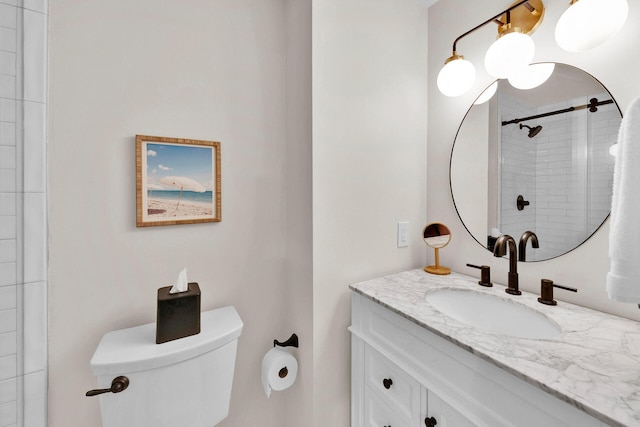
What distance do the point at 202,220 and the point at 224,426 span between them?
0.95m

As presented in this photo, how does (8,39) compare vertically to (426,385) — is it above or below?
above

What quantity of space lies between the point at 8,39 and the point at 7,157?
37 cm

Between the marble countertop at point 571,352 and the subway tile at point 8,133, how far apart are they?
1319mm

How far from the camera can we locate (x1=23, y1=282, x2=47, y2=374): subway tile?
0.88 meters

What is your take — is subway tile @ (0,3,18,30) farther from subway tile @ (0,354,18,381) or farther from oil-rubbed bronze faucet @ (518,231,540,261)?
oil-rubbed bronze faucet @ (518,231,540,261)

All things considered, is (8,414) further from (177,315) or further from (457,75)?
(457,75)

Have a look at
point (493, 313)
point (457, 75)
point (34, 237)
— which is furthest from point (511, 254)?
point (34, 237)

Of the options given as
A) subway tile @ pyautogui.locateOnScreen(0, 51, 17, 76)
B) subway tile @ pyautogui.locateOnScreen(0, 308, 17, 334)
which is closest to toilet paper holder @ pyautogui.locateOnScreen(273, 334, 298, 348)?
subway tile @ pyautogui.locateOnScreen(0, 308, 17, 334)

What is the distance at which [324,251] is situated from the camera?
45.4 inches

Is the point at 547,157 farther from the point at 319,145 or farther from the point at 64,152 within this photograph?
the point at 64,152

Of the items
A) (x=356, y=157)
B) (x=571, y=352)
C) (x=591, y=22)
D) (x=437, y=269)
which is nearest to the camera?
(x=571, y=352)

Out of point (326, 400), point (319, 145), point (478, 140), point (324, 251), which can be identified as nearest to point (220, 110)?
point (319, 145)

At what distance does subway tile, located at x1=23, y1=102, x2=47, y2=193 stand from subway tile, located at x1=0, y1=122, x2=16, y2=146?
0.11 ft

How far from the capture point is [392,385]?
0.99m
